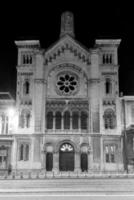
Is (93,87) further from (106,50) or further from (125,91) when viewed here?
(125,91)

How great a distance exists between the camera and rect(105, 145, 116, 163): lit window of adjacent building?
56156mm

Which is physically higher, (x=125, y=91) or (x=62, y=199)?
(x=125, y=91)

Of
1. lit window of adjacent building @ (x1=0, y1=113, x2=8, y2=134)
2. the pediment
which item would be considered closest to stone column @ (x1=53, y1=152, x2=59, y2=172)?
lit window of adjacent building @ (x1=0, y1=113, x2=8, y2=134)

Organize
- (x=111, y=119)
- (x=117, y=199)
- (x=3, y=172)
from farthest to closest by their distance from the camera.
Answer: (x=111, y=119), (x=3, y=172), (x=117, y=199)

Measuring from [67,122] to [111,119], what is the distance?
24.2 feet

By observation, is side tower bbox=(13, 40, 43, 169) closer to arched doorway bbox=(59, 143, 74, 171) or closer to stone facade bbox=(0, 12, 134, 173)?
stone facade bbox=(0, 12, 134, 173)

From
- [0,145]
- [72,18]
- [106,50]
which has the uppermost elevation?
[72,18]

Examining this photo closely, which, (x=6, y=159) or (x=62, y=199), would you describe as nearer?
(x=62, y=199)

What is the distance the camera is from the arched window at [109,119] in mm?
57831

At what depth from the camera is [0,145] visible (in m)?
57.4

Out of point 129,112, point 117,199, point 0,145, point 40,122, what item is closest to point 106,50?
point 129,112

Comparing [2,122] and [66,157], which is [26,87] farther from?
[66,157]

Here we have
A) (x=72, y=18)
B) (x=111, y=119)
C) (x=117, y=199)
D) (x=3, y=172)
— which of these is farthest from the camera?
(x=72, y=18)

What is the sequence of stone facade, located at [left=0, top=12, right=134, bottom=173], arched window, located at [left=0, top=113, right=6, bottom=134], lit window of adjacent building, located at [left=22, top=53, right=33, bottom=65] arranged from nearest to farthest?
stone facade, located at [left=0, top=12, right=134, bottom=173] < arched window, located at [left=0, top=113, right=6, bottom=134] < lit window of adjacent building, located at [left=22, top=53, right=33, bottom=65]
